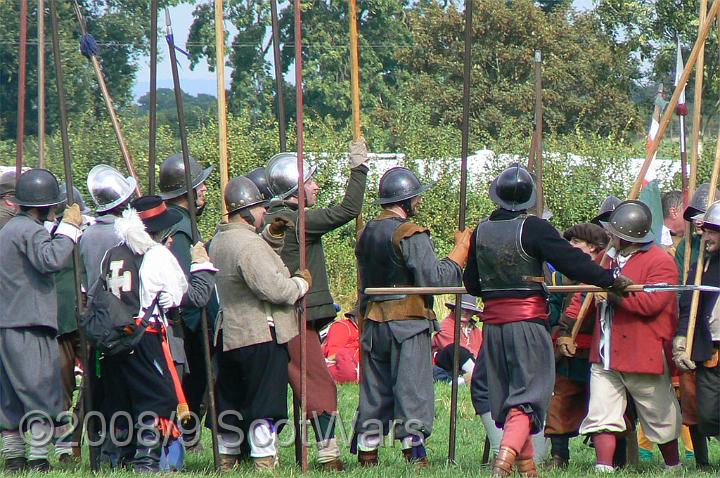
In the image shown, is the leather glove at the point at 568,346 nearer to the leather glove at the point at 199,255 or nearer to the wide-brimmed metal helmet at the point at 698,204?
the wide-brimmed metal helmet at the point at 698,204

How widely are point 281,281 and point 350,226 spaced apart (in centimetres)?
1337

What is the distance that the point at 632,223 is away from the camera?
8500mm

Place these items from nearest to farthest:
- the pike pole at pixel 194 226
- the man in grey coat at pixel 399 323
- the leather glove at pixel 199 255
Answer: the leather glove at pixel 199 255 → the pike pole at pixel 194 226 → the man in grey coat at pixel 399 323

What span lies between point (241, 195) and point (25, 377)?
6.35ft

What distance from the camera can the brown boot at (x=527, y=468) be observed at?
311 inches

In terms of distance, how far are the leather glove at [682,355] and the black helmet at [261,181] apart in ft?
10.4

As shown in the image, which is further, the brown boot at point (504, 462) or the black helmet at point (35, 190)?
the black helmet at point (35, 190)

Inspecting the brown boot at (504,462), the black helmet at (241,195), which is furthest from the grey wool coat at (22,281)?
the brown boot at (504,462)

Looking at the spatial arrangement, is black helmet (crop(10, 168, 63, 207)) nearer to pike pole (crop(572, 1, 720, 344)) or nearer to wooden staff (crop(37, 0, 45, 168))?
wooden staff (crop(37, 0, 45, 168))

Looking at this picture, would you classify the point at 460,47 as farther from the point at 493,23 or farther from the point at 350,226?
the point at 350,226

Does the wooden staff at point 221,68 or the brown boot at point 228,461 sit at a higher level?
the wooden staff at point 221,68

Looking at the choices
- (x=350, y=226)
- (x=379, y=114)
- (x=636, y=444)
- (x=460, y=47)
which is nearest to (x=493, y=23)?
(x=460, y=47)

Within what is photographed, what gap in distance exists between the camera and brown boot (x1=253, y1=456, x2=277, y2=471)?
8445 mm

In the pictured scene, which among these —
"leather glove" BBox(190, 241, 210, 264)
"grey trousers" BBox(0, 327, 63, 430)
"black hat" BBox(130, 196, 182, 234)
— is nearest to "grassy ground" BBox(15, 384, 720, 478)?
"grey trousers" BBox(0, 327, 63, 430)
